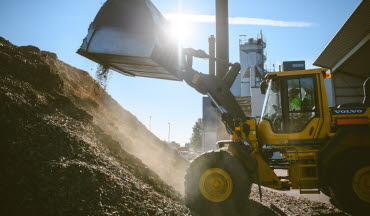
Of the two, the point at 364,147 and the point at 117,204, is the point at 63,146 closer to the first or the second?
the point at 117,204

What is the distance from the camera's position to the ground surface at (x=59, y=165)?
3898 millimetres

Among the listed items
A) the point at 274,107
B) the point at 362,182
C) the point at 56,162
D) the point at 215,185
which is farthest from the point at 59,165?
the point at 362,182

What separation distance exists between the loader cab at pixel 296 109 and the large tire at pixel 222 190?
1.24 metres

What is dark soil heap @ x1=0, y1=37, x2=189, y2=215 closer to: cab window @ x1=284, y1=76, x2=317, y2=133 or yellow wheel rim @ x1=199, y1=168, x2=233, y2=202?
yellow wheel rim @ x1=199, y1=168, x2=233, y2=202

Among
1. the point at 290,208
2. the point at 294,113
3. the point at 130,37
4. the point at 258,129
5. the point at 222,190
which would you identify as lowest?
the point at 290,208

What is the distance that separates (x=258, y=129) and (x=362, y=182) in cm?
218

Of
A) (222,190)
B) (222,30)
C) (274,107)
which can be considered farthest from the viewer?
(222,30)

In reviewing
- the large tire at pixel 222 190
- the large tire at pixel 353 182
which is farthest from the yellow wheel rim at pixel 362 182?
the large tire at pixel 222 190

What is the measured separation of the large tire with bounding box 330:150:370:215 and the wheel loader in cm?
2

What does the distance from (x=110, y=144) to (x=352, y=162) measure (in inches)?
204

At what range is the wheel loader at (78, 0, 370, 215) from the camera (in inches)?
208

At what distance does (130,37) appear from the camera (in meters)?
6.06

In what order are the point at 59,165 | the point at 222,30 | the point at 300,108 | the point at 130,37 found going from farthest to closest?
the point at 222,30 < the point at 130,37 < the point at 300,108 < the point at 59,165

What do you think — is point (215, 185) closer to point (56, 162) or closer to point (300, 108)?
point (300, 108)
